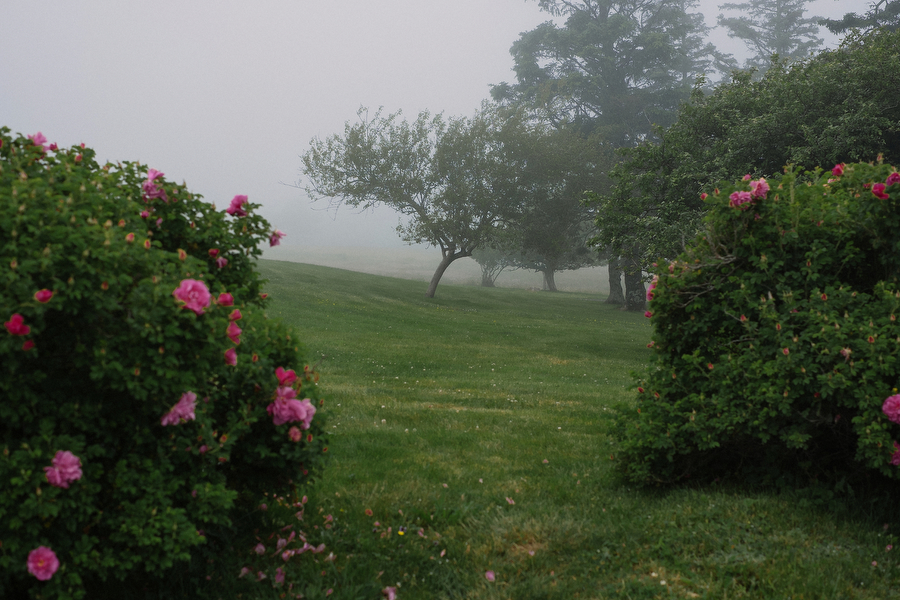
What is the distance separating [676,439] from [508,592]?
2.02m

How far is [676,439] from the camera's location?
5164 millimetres

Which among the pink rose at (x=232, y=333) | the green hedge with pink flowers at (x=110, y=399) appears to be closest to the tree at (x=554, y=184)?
the green hedge with pink flowers at (x=110, y=399)

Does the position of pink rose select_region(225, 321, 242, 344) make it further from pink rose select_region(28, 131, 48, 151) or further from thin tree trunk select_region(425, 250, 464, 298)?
thin tree trunk select_region(425, 250, 464, 298)

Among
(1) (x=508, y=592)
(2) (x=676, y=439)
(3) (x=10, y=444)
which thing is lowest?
(1) (x=508, y=592)

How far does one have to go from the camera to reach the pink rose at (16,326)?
97.9 inches

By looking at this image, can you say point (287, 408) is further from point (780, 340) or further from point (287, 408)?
point (780, 340)

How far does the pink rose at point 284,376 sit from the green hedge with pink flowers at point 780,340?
10.2ft

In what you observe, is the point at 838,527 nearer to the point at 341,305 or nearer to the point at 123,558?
the point at 123,558

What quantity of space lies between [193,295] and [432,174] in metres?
29.7

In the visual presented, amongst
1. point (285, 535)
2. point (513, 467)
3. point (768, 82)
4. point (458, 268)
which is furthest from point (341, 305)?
point (458, 268)

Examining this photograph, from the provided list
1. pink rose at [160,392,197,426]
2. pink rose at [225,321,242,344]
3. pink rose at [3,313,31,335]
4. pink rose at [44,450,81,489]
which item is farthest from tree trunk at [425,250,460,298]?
pink rose at [3,313,31,335]

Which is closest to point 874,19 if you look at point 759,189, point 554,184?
point 554,184

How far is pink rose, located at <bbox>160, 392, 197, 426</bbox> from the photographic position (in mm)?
2969

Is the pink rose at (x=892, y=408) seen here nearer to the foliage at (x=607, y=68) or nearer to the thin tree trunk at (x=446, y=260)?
the thin tree trunk at (x=446, y=260)
